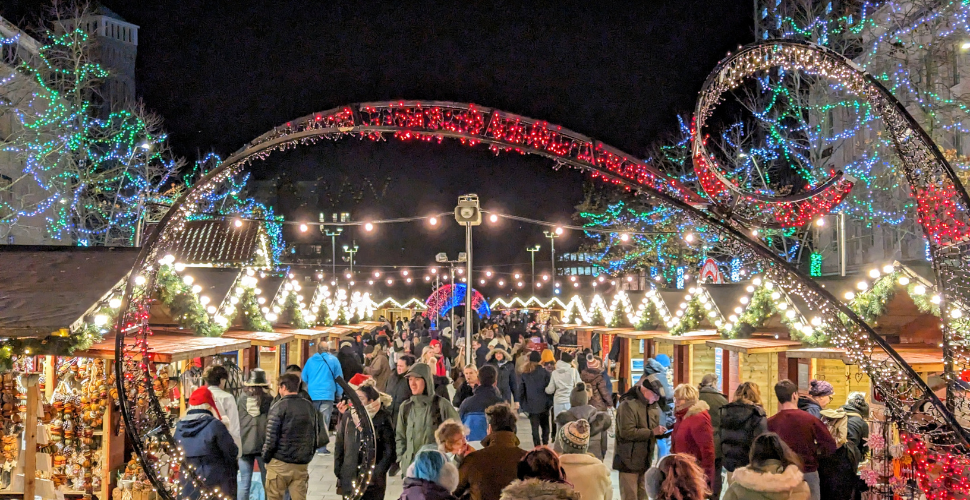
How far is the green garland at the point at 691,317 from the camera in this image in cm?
1630

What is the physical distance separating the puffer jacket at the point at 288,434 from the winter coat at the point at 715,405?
3.94 m

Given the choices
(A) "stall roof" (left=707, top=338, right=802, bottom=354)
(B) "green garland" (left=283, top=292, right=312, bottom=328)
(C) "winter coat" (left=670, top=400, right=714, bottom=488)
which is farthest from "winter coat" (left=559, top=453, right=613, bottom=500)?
(B) "green garland" (left=283, top=292, right=312, bottom=328)

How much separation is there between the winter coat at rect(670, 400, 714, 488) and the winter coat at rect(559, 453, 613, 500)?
1985 millimetres

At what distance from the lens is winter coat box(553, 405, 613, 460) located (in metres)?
8.20

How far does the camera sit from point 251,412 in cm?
905

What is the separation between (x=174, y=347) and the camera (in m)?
9.77

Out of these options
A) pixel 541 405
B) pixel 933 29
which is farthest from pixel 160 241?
pixel 933 29

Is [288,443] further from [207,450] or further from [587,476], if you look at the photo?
[587,476]

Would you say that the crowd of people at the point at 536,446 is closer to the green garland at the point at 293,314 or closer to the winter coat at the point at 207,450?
the winter coat at the point at 207,450

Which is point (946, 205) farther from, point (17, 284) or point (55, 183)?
point (55, 183)

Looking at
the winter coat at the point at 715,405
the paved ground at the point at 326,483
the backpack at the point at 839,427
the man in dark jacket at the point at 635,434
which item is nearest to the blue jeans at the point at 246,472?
the paved ground at the point at 326,483

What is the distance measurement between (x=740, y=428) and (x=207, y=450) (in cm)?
496

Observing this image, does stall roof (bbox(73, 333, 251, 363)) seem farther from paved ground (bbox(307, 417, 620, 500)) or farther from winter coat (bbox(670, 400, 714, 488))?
winter coat (bbox(670, 400, 714, 488))

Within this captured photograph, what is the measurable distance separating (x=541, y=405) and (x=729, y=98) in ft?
82.8
